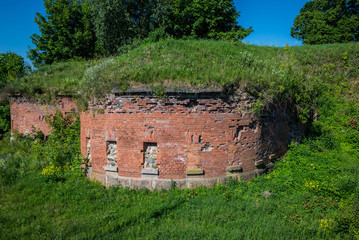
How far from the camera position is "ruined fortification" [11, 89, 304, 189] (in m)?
6.73

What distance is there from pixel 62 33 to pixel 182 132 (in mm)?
23443

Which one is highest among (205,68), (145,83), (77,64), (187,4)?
(187,4)

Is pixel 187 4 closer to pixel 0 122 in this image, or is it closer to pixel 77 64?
pixel 77 64

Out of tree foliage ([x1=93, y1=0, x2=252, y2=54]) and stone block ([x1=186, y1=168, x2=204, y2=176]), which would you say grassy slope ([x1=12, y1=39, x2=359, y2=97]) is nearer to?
stone block ([x1=186, y1=168, x2=204, y2=176])

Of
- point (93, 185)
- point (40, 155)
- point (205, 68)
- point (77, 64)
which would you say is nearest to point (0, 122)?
point (77, 64)

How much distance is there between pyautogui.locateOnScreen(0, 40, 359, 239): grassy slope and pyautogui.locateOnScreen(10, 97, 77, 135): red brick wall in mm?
3699

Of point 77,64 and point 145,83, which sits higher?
point 77,64

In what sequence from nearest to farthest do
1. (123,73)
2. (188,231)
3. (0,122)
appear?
1. (188,231)
2. (123,73)
3. (0,122)

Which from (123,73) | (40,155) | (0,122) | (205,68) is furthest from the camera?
(0,122)

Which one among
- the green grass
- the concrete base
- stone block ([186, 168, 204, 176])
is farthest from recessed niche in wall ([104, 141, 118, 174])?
stone block ([186, 168, 204, 176])

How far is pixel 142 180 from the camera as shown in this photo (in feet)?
22.4

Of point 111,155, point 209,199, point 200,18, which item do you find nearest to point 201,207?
point 209,199

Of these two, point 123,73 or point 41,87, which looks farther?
point 41,87

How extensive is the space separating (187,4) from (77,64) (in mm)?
13736
